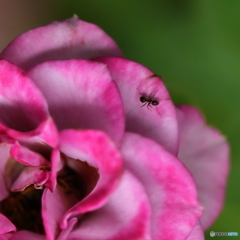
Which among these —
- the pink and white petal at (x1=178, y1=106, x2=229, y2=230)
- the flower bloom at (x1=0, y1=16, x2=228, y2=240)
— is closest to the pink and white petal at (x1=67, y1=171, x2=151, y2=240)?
the flower bloom at (x1=0, y1=16, x2=228, y2=240)

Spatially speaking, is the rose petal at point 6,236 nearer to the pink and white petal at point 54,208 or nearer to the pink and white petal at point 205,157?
the pink and white petal at point 54,208

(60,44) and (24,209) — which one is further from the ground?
(60,44)

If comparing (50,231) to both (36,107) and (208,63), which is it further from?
(208,63)

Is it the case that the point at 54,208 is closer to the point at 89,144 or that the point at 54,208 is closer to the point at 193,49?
the point at 89,144

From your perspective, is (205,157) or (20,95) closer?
(20,95)

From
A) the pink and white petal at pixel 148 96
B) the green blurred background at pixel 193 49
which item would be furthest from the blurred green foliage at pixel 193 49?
the pink and white petal at pixel 148 96

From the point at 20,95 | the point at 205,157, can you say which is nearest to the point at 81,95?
the point at 20,95

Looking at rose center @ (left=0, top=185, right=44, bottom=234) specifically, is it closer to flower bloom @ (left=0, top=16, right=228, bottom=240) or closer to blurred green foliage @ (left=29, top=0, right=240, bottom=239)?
flower bloom @ (left=0, top=16, right=228, bottom=240)
